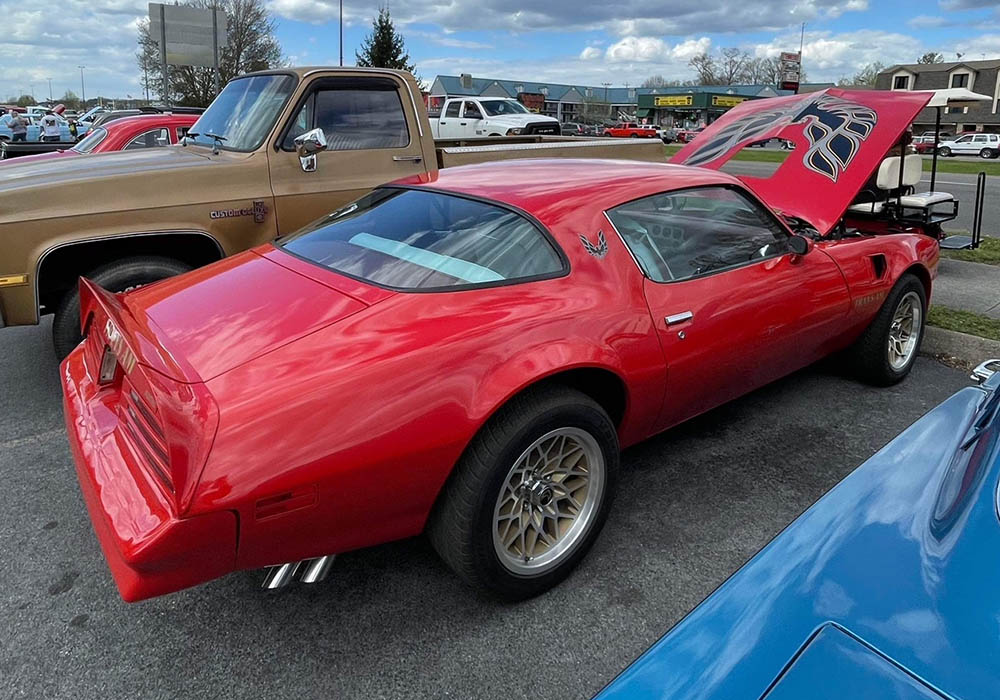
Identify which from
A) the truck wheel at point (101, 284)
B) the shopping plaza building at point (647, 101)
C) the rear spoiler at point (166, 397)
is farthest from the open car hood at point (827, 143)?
the shopping plaza building at point (647, 101)

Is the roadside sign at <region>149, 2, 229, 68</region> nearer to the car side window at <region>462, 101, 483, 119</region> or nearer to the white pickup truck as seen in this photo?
the white pickup truck

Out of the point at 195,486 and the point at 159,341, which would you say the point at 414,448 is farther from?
the point at 159,341

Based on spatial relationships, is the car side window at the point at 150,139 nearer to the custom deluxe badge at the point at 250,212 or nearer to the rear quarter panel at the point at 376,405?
the custom deluxe badge at the point at 250,212

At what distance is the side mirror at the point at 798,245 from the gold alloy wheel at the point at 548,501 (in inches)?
64.3

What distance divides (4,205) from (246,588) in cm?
285

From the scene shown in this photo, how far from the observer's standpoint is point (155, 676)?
2152mm

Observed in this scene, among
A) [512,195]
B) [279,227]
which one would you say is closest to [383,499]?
[512,195]

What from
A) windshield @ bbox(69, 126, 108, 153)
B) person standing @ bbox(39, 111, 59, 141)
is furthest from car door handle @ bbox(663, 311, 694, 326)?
person standing @ bbox(39, 111, 59, 141)

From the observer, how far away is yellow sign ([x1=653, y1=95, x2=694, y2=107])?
76.6 meters

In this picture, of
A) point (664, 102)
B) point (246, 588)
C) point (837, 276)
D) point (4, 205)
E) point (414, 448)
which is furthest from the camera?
point (664, 102)

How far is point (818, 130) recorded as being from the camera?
16.9 ft

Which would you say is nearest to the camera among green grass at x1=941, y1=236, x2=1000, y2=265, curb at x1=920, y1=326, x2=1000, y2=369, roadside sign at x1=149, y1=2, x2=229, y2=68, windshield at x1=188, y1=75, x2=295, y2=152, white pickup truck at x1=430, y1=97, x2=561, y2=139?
curb at x1=920, y1=326, x2=1000, y2=369

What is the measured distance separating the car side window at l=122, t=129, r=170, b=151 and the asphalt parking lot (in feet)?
19.2

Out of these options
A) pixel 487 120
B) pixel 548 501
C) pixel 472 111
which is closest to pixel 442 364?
pixel 548 501
